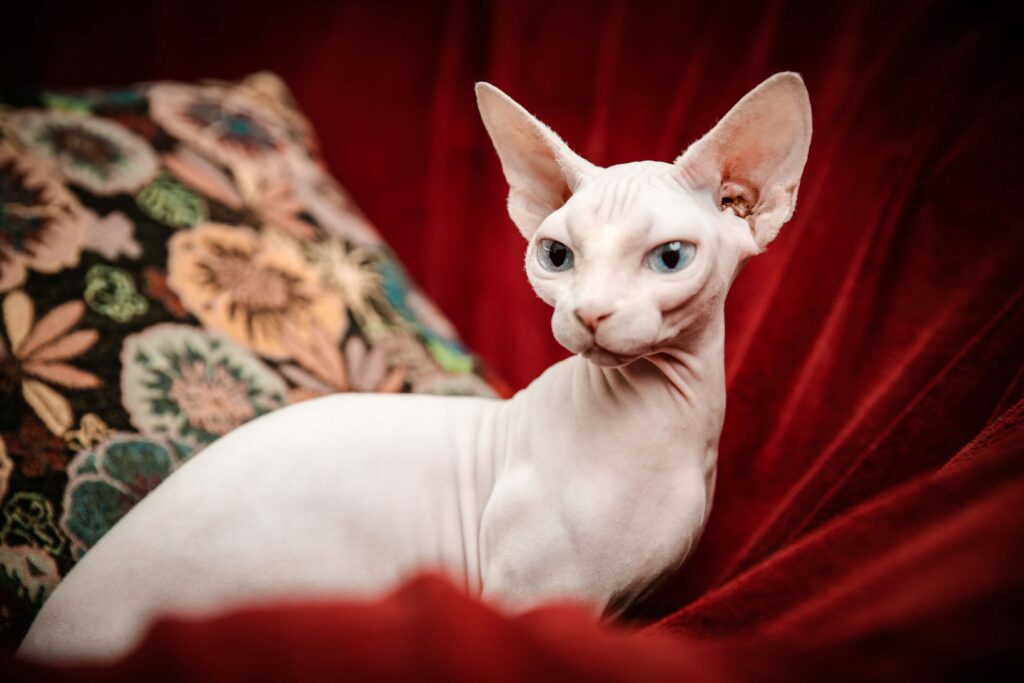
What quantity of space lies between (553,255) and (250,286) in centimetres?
51

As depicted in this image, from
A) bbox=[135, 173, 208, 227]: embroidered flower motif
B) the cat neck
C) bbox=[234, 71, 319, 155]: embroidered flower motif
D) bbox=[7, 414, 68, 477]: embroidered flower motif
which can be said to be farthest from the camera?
bbox=[234, 71, 319, 155]: embroidered flower motif

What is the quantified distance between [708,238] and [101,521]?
2.19 ft

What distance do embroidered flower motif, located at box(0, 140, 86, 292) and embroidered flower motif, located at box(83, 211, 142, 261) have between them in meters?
0.01

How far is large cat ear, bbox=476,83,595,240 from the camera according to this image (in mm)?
633

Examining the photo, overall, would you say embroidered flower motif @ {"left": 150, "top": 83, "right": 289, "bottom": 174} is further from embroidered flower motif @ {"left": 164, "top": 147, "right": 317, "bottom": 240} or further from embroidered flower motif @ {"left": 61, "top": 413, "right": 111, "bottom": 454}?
embroidered flower motif @ {"left": 61, "top": 413, "right": 111, "bottom": 454}

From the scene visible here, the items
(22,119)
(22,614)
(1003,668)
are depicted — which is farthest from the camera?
(22,119)

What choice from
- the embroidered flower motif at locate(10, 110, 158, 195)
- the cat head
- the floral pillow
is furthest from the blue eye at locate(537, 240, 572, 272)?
the embroidered flower motif at locate(10, 110, 158, 195)

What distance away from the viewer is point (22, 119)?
936 mm

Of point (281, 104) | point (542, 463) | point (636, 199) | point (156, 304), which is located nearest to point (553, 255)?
point (636, 199)

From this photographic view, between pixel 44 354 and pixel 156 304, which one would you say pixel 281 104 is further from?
pixel 44 354

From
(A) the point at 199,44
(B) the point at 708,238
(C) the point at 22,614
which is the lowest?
(C) the point at 22,614

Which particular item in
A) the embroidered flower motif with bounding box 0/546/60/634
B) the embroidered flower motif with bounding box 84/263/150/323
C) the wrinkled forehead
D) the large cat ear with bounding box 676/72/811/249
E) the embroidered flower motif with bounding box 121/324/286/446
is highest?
the large cat ear with bounding box 676/72/811/249

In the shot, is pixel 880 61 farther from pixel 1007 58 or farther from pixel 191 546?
pixel 191 546

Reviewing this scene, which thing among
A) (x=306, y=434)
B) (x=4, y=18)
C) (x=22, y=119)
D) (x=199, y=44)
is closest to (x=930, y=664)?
(x=306, y=434)
